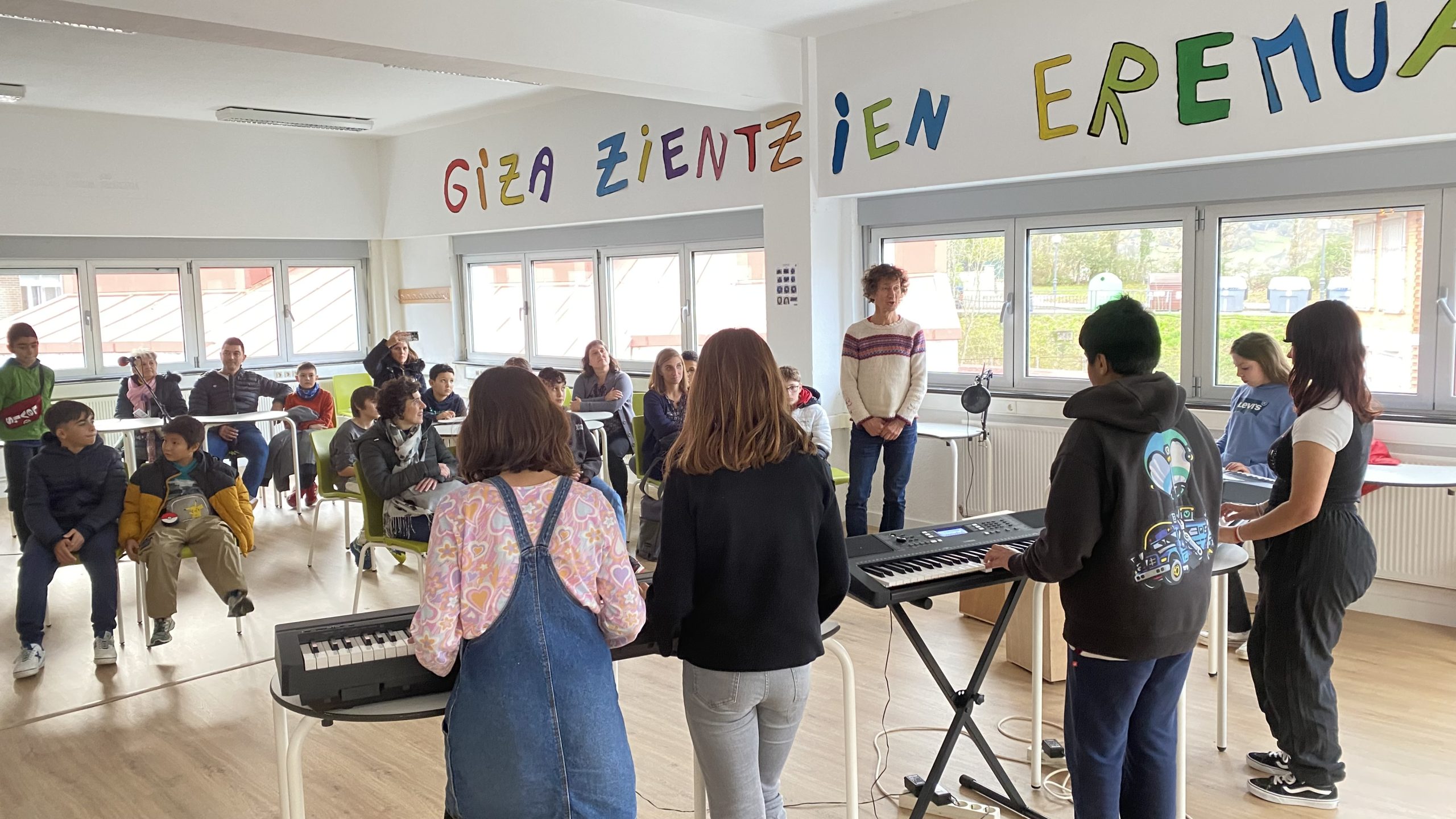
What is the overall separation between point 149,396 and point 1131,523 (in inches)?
288

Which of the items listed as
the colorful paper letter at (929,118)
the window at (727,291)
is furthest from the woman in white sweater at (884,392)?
the window at (727,291)

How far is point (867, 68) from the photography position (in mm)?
6055

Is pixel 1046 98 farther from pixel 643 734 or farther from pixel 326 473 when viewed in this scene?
pixel 326 473

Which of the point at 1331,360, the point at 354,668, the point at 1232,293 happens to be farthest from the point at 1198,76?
the point at 354,668

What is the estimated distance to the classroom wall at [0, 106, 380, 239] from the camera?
837 cm

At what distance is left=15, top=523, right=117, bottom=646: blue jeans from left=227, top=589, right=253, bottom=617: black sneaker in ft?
1.62

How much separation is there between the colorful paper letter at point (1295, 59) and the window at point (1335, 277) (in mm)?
724

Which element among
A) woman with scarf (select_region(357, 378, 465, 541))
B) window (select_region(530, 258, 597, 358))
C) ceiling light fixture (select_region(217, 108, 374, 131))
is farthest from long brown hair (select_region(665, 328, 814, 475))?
ceiling light fixture (select_region(217, 108, 374, 131))

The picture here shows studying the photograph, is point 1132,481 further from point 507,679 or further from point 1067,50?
point 1067,50

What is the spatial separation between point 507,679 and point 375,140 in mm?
9291

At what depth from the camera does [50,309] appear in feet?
29.2

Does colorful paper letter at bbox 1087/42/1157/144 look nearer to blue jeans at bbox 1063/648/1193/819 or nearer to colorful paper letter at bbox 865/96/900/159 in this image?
colorful paper letter at bbox 865/96/900/159

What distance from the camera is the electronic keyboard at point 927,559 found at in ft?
8.62

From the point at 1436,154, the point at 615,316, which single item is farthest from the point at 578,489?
the point at 615,316
